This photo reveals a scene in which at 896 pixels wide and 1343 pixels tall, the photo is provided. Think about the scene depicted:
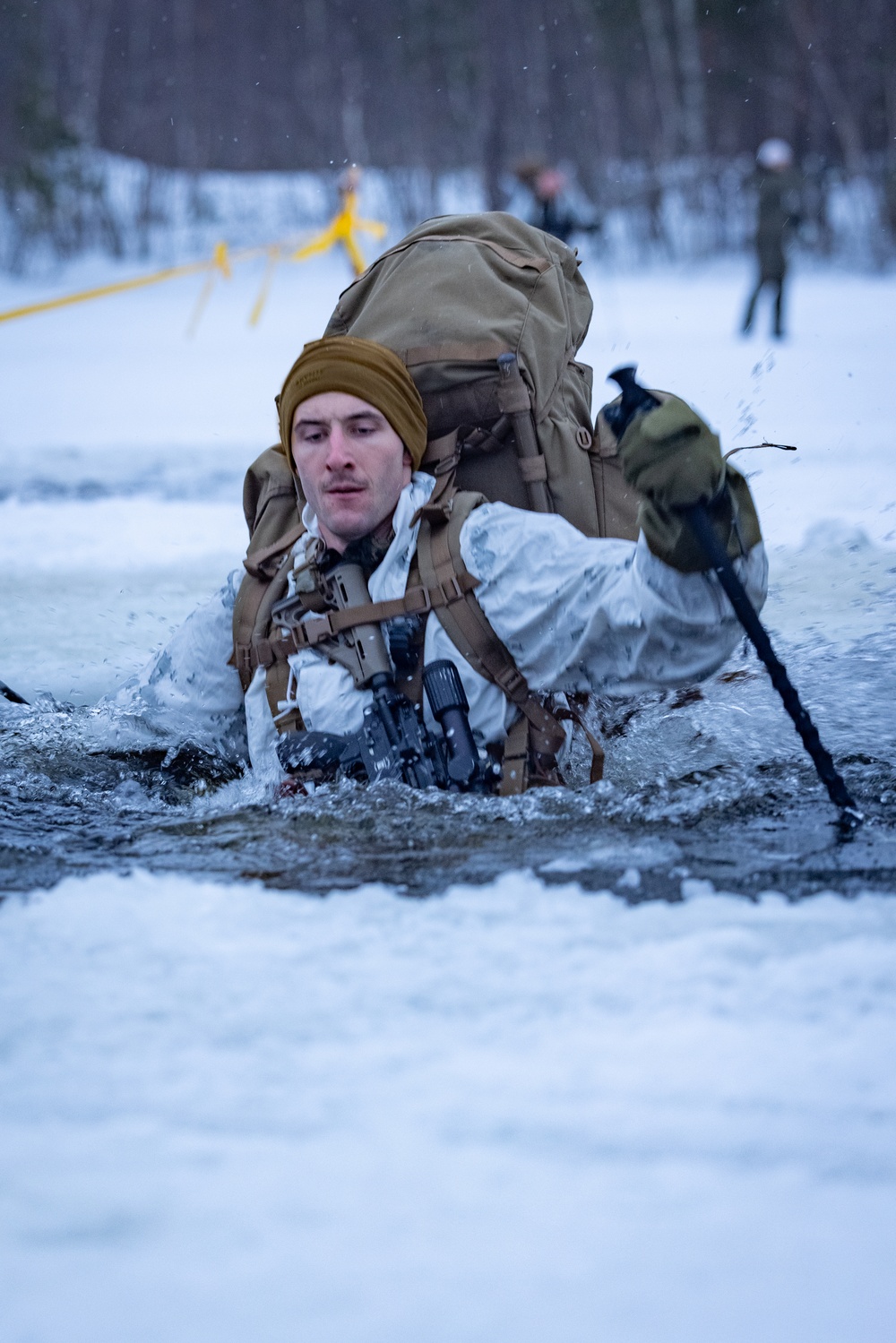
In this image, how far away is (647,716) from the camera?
10.9 ft

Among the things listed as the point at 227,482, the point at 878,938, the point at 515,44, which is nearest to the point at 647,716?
the point at 878,938

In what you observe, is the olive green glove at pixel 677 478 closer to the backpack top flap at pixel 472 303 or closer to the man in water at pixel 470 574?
the man in water at pixel 470 574

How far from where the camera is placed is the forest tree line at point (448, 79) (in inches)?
776

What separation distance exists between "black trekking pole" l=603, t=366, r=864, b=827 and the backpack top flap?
769 mm

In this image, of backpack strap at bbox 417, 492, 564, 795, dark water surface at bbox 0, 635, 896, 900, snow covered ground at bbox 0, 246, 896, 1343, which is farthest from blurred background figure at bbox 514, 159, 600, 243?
snow covered ground at bbox 0, 246, 896, 1343

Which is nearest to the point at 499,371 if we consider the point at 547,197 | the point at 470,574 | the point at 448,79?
the point at 470,574

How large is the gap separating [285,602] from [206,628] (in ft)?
1.38

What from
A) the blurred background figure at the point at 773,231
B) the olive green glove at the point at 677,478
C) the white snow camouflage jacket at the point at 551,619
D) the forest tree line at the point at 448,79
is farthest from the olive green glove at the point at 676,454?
the forest tree line at the point at 448,79

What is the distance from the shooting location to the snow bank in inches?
Result: 46.8

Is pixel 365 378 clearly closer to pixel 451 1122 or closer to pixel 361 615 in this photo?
pixel 361 615

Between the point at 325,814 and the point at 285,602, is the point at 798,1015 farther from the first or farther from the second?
the point at 285,602

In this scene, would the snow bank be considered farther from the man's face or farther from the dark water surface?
the man's face

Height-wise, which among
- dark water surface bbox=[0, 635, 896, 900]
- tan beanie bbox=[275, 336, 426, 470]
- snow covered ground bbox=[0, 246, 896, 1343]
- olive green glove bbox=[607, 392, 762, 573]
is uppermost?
tan beanie bbox=[275, 336, 426, 470]

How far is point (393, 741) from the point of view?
259 centimetres
